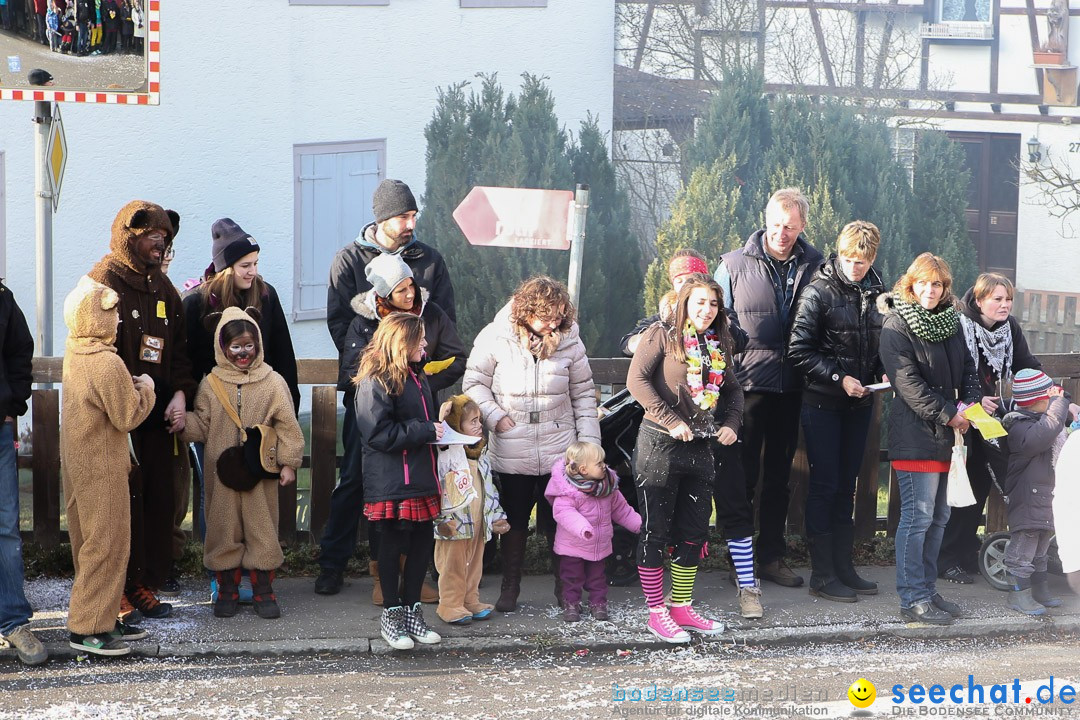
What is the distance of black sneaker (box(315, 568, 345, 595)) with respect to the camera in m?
6.20

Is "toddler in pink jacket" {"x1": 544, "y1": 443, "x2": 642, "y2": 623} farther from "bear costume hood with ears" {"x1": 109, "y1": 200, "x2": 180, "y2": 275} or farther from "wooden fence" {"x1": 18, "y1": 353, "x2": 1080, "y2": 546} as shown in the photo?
"bear costume hood with ears" {"x1": 109, "y1": 200, "x2": 180, "y2": 275}

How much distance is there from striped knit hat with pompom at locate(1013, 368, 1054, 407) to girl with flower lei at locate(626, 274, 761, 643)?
1.47 m

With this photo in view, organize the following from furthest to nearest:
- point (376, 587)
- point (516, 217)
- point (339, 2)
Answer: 1. point (339, 2)
2. point (516, 217)
3. point (376, 587)

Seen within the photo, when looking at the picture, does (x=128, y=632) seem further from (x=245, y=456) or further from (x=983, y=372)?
(x=983, y=372)

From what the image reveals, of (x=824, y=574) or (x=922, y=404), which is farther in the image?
(x=824, y=574)

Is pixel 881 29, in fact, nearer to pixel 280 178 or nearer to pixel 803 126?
pixel 803 126

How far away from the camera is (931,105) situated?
64.3 feet

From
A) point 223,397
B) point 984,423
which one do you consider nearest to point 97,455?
point 223,397

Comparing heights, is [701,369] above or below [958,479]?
above

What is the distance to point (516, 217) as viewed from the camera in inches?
299

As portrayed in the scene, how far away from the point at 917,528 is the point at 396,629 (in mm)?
2428

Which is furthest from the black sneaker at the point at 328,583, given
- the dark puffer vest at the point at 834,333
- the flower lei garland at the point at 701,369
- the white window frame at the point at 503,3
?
the white window frame at the point at 503,3

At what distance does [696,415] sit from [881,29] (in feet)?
49.2


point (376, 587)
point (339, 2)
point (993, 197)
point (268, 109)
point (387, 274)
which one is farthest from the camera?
point (993, 197)
